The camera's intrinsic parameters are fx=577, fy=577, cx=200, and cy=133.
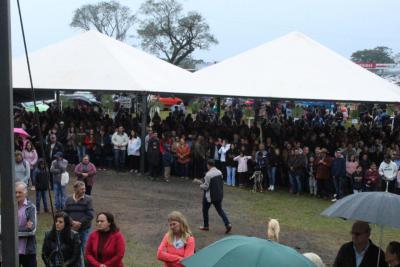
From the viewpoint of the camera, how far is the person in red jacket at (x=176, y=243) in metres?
6.61

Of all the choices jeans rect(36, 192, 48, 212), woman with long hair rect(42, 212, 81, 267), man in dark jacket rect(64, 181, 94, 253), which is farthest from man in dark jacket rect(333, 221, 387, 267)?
jeans rect(36, 192, 48, 212)

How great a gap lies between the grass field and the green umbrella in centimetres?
541

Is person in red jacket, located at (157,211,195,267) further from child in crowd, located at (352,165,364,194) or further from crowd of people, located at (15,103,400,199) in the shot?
child in crowd, located at (352,165,364,194)

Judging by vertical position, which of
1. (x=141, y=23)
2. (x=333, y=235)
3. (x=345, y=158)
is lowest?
(x=333, y=235)

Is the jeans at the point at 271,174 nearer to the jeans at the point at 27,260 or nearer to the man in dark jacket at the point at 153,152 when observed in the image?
the man in dark jacket at the point at 153,152

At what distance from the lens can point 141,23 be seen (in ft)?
257

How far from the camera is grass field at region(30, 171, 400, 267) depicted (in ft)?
36.8

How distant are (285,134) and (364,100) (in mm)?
3699

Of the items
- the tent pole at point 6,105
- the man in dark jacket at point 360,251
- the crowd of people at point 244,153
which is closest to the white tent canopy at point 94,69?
the crowd of people at point 244,153

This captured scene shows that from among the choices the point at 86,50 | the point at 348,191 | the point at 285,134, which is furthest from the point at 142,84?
the point at 348,191

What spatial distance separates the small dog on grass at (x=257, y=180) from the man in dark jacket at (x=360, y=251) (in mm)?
11181

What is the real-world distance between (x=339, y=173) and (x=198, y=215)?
4.33 metres

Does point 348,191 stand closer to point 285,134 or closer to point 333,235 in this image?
point 333,235

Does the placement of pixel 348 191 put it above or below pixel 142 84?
below
